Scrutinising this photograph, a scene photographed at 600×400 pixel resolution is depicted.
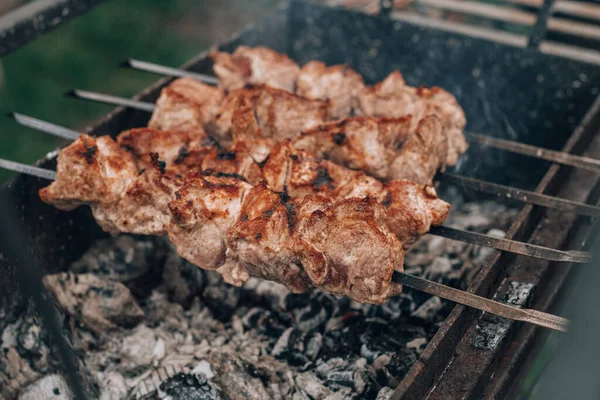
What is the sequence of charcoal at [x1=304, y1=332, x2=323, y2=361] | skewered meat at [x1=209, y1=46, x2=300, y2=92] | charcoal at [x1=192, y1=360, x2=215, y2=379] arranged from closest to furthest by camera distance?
charcoal at [x1=192, y1=360, x2=215, y2=379]
charcoal at [x1=304, y1=332, x2=323, y2=361]
skewered meat at [x1=209, y1=46, x2=300, y2=92]

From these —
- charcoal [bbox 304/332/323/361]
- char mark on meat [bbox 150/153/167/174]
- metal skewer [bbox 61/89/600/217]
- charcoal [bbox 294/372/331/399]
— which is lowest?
char mark on meat [bbox 150/153/167/174]

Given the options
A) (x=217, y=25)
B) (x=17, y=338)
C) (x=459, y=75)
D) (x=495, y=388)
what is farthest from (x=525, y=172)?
(x=217, y=25)

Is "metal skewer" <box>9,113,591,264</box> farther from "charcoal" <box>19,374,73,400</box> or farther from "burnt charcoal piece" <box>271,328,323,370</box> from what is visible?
"charcoal" <box>19,374,73,400</box>

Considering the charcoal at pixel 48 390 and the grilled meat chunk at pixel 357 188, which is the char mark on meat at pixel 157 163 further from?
the charcoal at pixel 48 390

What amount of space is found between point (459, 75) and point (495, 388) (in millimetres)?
2548

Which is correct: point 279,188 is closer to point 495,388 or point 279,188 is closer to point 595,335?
point 495,388

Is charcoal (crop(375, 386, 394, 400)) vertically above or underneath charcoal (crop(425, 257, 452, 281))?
underneath

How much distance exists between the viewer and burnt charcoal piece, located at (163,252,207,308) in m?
3.42

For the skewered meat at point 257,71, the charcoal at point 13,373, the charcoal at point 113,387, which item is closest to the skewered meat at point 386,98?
A: the skewered meat at point 257,71

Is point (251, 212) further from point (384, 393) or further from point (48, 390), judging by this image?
point (48, 390)

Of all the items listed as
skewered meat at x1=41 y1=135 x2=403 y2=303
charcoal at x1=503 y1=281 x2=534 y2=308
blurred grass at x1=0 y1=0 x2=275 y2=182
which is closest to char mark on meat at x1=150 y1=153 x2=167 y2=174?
skewered meat at x1=41 y1=135 x2=403 y2=303

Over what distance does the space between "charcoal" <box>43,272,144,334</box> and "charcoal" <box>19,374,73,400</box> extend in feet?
1.25

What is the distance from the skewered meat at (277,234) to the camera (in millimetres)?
2229

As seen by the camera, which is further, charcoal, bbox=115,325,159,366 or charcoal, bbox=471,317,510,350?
charcoal, bbox=115,325,159,366
